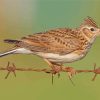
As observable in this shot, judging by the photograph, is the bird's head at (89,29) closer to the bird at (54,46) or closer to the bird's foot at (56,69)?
the bird at (54,46)

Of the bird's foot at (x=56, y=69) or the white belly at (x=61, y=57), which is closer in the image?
the bird's foot at (x=56, y=69)

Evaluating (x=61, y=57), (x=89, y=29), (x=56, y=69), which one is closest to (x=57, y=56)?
(x=61, y=57)

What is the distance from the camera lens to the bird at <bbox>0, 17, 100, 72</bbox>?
13.0m

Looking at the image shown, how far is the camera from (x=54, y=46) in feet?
43.5

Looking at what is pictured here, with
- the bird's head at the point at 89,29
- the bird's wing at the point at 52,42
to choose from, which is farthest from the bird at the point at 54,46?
the bird's head at the point at 89,29

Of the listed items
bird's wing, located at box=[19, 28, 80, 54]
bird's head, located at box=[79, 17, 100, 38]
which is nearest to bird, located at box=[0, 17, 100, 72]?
bird's wing, located at box=[19, 28, 80, 54]

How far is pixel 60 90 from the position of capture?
17797 millimetres

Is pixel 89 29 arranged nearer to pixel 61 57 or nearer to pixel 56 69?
pixel 61 57

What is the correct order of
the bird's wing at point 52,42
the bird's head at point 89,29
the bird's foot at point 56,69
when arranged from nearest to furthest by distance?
the bird's foot at point 56,69 < the bird's wing at point 52,42 < the bird's head at point 89,29

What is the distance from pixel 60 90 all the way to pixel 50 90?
249mm

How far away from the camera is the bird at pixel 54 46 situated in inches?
512

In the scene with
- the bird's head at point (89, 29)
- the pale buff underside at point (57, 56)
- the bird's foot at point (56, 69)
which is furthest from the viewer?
the bird's head at point (89, 29)

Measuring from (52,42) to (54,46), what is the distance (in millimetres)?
83

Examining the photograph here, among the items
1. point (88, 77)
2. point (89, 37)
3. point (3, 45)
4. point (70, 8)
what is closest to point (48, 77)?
point (88, 77)
